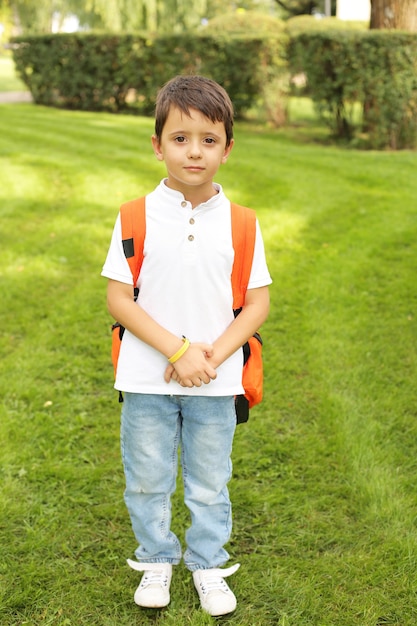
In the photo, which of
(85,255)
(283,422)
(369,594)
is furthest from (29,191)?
(369,594)

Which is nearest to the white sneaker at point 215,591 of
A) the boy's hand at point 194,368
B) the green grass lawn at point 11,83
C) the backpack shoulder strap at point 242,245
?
the boy's hand at point 194,368

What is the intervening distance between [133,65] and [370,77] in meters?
5.83

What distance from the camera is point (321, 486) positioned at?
304 centimetres

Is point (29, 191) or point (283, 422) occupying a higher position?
point (29, 191)

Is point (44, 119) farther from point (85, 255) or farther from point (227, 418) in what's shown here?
point (227, 418)

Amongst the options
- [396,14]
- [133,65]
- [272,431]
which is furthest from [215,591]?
[133,65]

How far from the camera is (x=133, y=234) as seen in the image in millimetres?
2049

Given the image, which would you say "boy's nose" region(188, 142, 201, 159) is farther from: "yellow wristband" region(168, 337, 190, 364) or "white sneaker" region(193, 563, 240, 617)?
"white sneaker" region(193, 563, 240, 617)

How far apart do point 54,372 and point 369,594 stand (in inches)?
84.3

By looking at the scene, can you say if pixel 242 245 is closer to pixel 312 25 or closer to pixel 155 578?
pixel 155 578

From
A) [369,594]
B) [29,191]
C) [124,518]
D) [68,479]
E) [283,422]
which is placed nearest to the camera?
[369,594]

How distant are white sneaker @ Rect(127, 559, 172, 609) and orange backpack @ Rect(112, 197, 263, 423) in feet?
2.05

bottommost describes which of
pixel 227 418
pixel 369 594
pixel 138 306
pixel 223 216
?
pixel 369 594

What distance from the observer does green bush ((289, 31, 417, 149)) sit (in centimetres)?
881
